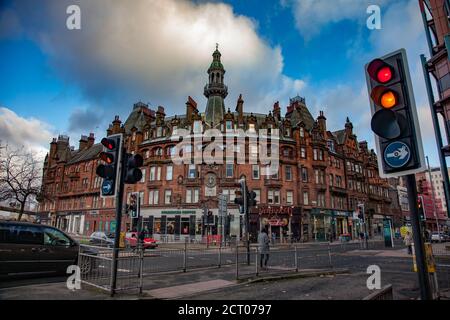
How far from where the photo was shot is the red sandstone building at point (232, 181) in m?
38.8

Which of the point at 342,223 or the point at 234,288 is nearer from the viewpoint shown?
the point at 234,288

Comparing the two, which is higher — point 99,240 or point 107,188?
point 107,188

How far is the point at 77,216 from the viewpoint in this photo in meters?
51.4

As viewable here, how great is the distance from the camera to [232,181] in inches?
1537

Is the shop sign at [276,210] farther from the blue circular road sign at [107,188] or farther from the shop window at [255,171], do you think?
the blue circular road sign at [107,188]

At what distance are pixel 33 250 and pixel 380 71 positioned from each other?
1167 centimetres

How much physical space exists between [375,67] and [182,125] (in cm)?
4064

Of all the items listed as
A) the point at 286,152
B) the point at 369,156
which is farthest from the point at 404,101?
the point at 369,156

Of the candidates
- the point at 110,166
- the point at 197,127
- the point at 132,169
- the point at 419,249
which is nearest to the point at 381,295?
the point at 419,249

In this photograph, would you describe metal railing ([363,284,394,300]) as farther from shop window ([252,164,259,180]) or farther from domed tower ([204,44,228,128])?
domed tower ([204,44,228,128])

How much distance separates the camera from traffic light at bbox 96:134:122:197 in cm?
706

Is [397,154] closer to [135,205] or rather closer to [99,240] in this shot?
[135,205]

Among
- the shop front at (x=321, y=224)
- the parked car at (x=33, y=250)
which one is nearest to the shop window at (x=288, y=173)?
the shop front at (x=321, y=224)

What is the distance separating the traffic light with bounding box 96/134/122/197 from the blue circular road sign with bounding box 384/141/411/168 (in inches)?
237
